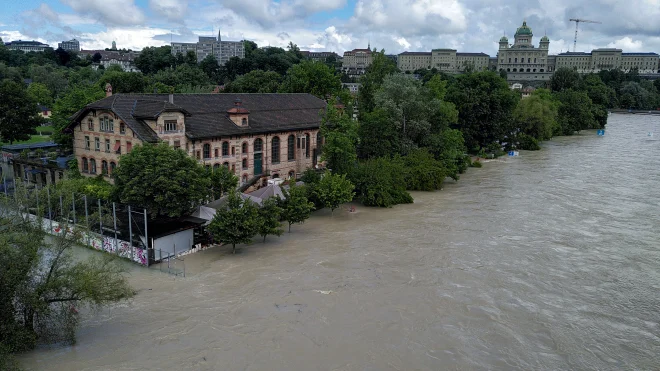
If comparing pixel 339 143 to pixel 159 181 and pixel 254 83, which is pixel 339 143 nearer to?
pixel 159 181

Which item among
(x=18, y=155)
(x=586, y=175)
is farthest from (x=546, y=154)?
(x=18, y=155)

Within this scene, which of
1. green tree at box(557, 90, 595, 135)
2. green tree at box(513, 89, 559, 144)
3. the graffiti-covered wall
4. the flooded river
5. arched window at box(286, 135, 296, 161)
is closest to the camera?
the flooded river

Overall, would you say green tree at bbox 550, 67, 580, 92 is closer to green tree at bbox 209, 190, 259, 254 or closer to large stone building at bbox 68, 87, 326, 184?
large stone building at bbox 68, 87, 326, 184

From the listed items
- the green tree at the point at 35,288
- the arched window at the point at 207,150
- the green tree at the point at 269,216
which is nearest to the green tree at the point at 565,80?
the arched window at the point at 207,150

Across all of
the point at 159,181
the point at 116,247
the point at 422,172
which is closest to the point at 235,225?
the point at 159,181

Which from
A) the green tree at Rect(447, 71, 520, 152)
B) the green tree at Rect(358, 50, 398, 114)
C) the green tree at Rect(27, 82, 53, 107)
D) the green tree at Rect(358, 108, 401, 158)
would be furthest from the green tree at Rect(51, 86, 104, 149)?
the green tree at Rect(447, 71, 520, 152)

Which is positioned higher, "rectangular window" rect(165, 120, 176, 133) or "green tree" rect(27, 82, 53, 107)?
"green tree" rect(27, 82, 53, 107)
